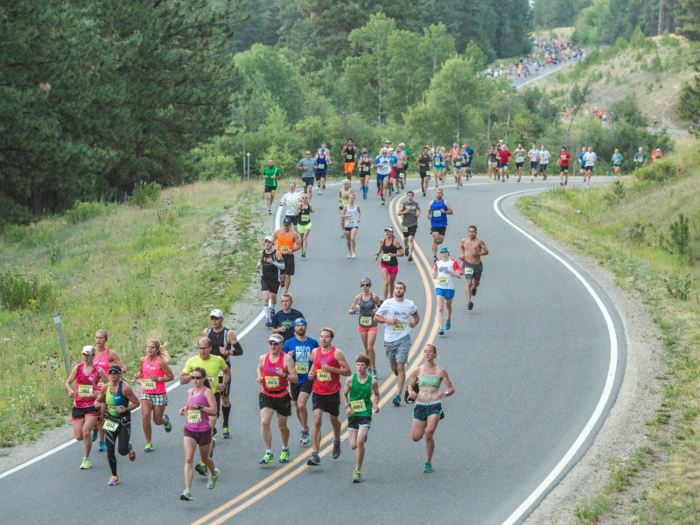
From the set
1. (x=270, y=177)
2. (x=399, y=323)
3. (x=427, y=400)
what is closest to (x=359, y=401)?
(x=427, y=400)

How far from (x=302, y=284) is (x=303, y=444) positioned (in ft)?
32.6

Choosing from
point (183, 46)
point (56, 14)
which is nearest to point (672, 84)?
point (183, 46)

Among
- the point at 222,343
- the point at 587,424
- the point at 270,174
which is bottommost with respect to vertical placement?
the point at 587,424

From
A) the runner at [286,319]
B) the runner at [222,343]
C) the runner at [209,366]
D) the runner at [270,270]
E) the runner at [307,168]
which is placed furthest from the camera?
the runner at [307,168]

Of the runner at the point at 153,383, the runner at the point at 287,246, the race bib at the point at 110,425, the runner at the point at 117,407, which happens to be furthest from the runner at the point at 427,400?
the runner at the point at 287,246

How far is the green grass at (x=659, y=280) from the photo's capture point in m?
12.5

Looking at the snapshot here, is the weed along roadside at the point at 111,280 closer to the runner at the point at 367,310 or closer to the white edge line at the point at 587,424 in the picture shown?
the runner at the point at 367,310

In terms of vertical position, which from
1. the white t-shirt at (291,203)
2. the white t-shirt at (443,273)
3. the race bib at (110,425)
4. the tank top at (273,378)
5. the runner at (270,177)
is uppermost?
the runner at (270,177)

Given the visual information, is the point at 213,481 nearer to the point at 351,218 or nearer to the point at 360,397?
the point at 360,397

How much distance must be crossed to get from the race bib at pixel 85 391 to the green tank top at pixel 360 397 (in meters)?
3.92

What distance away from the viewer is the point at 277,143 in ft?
198

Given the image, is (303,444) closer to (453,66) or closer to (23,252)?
(23,252)

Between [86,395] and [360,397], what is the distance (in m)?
4.13

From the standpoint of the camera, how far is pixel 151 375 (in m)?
13.9
